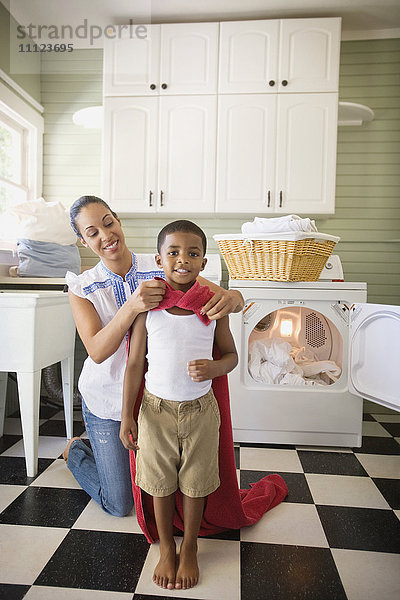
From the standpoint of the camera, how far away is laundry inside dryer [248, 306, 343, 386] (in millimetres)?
2348

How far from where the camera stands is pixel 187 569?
4.01ft

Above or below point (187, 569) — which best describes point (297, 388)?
above

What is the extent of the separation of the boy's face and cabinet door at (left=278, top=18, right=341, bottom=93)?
190cm

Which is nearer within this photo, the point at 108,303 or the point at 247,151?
the point at 108,303

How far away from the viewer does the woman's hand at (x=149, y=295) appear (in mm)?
1206

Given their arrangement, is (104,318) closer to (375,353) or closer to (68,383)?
(68,383)

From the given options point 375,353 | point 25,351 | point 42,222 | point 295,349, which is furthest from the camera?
point 42,222

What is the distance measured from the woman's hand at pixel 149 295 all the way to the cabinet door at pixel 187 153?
1.64m

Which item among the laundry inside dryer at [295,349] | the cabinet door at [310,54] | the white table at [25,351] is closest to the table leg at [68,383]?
the white table at [25,351]

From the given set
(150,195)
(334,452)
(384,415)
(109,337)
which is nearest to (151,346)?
(109,337)

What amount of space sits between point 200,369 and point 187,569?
54 cm

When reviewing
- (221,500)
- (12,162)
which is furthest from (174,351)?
(12,162)

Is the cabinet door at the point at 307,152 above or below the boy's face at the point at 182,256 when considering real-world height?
above

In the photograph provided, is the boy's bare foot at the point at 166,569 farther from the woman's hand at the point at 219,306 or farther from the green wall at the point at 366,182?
the green wall at the point at 366,182
